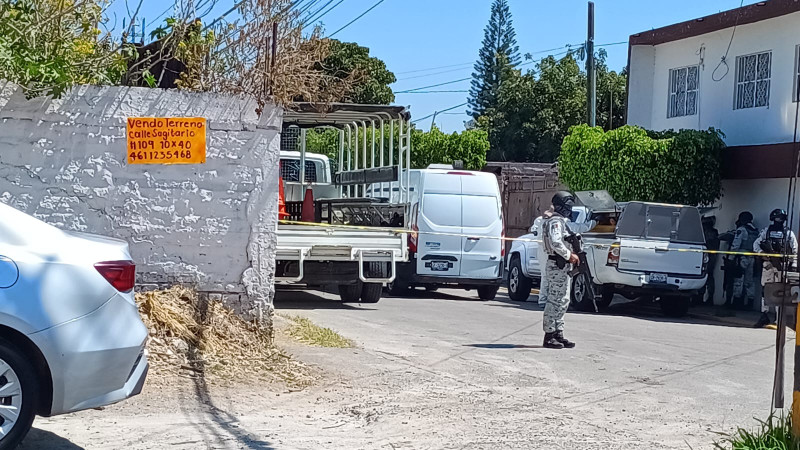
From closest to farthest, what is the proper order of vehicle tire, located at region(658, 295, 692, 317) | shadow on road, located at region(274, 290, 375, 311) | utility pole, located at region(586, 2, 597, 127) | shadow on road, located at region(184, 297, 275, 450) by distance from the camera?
shadow on road, located at region(184, 297, 275, 450), shadow on road, located at region(274, 290, 375, 311), vehicle tire, located at region(658, 295, 692, 317), utility pole, located at region(586, 2, 597, 127)

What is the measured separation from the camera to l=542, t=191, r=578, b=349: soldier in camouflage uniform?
1088 centimetres

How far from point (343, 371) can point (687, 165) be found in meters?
11.7

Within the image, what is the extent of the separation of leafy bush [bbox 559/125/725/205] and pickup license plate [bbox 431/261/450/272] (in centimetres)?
403

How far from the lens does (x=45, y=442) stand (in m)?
6.38

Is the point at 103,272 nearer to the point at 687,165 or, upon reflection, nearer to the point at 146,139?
the point at 146,139

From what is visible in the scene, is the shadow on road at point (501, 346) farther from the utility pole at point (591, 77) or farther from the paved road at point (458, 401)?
the utility pole at point (591, 77)

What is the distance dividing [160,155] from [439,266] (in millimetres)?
9353

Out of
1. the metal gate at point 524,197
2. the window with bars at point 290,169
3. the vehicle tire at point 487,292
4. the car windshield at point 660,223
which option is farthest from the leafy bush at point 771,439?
the metal gate at point 524,197

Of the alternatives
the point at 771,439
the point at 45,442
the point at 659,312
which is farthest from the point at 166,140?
the point at 659,312

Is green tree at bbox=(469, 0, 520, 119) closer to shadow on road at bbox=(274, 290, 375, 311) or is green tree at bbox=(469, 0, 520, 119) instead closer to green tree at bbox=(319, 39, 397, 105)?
green tree at bbox=(319, 39, 397, 105)

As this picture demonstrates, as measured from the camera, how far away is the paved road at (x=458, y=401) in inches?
265

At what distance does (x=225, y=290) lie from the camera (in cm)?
918

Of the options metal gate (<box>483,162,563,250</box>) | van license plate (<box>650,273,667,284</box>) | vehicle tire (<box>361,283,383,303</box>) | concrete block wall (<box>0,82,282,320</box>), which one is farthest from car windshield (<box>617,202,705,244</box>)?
concrete block wall (<box>0,82,282,320</box>)

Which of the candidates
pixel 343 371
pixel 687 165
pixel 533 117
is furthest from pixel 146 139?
pixel 533 117
